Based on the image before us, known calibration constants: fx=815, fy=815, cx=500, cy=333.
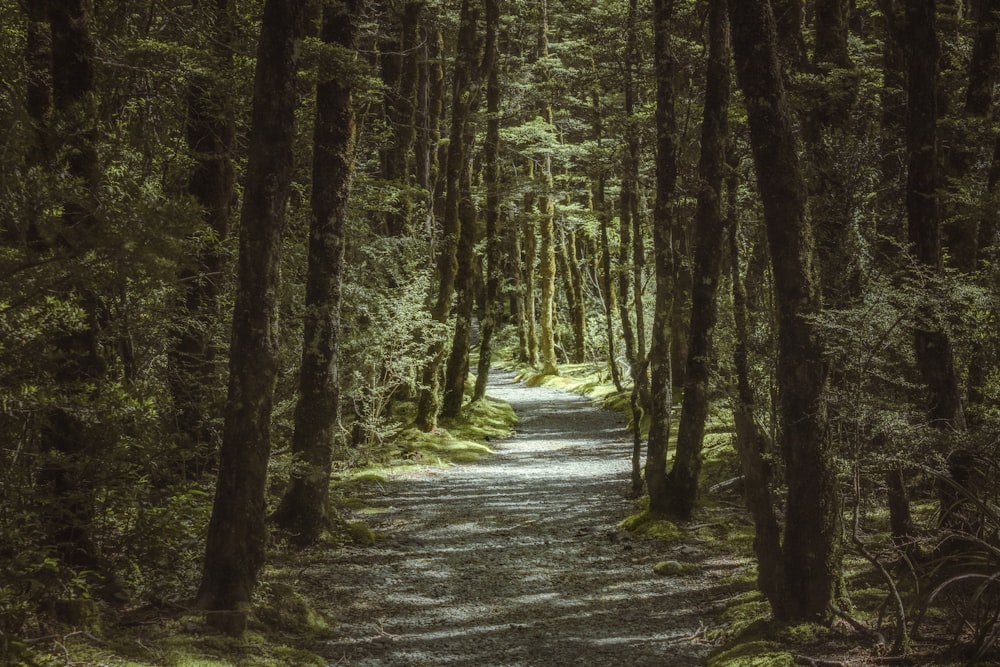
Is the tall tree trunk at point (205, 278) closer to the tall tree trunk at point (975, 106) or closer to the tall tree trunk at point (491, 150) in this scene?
the tall tree trunk at point (975, 106)

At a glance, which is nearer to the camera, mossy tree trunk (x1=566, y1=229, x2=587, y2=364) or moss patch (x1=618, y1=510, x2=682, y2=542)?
moss patch (x1=618, y1=510, x2=682, y2=542)

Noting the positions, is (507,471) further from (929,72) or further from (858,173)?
(929,72)

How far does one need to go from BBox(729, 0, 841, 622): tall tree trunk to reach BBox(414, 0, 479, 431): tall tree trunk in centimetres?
1243

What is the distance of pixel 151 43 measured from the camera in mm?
7773

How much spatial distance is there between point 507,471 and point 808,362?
11.1 metres

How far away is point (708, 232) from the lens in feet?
35.2

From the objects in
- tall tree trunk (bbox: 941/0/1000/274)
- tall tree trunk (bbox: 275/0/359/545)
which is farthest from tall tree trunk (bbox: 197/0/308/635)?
tall tree trunk (bbox: 941/0/1000/274)

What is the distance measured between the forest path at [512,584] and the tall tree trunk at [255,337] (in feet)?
3.96

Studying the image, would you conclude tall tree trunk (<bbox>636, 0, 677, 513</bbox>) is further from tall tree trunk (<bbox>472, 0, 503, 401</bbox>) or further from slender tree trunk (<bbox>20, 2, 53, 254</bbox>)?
tall tree trunk (<bbox>472, 0, 503, 401</bbox>)

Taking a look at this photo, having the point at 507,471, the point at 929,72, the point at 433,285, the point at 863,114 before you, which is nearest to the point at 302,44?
the point at 929,72

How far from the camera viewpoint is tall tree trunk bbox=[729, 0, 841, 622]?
20.9 ft

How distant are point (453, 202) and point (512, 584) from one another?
12245 millimetres

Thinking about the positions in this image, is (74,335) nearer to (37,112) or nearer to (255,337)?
(255,337)

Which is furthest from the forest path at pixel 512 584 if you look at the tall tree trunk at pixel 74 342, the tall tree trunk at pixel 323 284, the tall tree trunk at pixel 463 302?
the tall tree trunk at pixel 463 302
